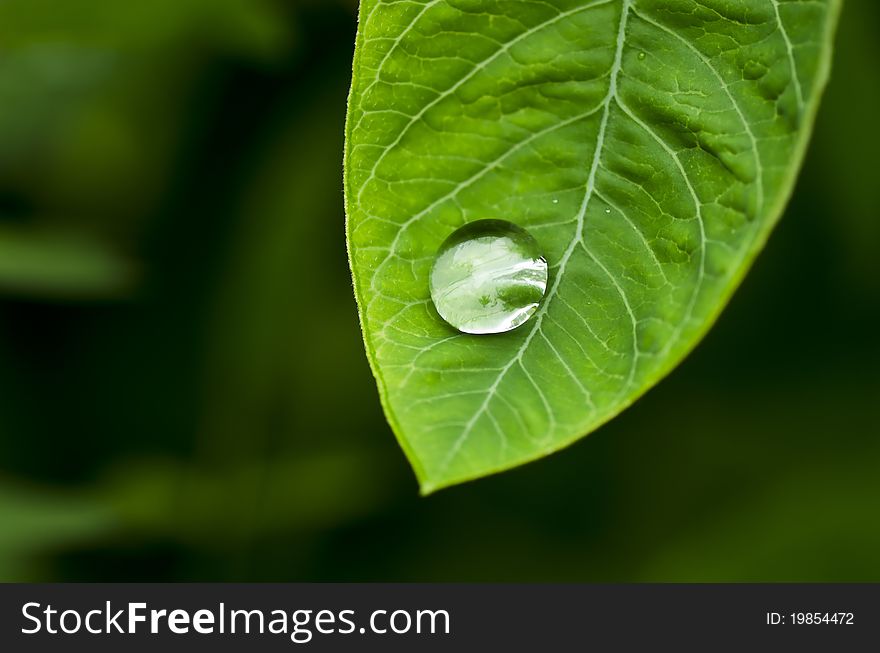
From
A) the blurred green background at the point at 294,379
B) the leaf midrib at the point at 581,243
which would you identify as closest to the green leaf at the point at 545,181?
the leaf midrib at the point at 581,243

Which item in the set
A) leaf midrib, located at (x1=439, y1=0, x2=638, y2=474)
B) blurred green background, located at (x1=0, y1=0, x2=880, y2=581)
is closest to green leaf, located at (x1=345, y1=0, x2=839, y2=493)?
leaf midrib, located at (x1=439, y1=0, x2=638, y2=474)

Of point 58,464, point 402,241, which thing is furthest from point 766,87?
point 58,464

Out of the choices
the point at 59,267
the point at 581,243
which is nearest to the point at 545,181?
the point at 581,243

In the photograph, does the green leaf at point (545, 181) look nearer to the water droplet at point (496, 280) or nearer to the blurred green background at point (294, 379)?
the water droplet at point (496, 280)

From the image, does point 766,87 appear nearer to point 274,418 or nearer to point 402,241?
point 402,241

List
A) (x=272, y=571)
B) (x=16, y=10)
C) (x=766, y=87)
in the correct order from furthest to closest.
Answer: (x=272, y=571) → (x=16, y=10) → (x=766, y=87)

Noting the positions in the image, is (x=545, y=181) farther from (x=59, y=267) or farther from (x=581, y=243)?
(x=59, y=267)

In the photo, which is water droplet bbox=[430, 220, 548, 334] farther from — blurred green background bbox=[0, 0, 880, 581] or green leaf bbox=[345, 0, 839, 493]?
blurred green background bbox=[0, 0, 880, 581]
